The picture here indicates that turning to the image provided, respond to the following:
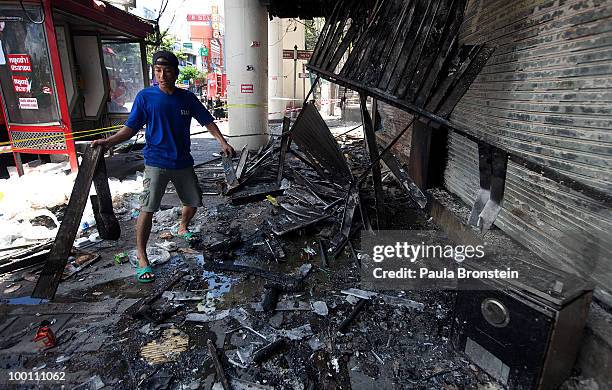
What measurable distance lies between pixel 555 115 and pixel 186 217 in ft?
13.8

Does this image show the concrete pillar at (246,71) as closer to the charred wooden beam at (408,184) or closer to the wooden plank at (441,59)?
the charred wooden beam at (408,184)

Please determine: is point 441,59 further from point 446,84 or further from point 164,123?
point 164,123

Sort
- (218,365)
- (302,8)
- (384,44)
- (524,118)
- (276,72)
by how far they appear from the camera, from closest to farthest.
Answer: (218,365) → (524,118) → (384,44) → (302,8) → (276,72)

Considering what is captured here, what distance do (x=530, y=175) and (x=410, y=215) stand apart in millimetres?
A: 2517

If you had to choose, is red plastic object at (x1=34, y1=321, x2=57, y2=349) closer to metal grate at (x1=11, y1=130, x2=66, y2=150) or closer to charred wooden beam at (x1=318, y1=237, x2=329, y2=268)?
charred wooden beam at (x1=318, y1=237, x2=329, y2=268)

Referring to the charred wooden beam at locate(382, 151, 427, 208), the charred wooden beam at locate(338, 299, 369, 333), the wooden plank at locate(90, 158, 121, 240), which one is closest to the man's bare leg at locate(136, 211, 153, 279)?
the wooden plank at locate(90, 158, 121, 240)

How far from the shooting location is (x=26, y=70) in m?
6.61

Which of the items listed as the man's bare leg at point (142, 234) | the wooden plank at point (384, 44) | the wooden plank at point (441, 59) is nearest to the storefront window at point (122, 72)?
the man's bare leg at point (142, 234)

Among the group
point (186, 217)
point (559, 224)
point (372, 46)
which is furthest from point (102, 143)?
point (559, 224)

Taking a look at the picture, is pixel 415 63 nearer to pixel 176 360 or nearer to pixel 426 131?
pixel 426 131

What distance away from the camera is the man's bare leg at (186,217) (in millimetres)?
Answer: 4453

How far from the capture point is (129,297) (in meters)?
3.33
